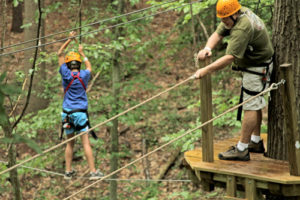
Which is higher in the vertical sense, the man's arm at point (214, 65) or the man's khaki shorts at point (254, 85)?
the man's arm at point (214, 65)

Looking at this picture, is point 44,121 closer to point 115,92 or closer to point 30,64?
point 115,92

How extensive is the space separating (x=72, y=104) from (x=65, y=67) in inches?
18.9

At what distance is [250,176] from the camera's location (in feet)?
11.5

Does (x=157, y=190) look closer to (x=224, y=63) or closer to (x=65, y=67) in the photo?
(x=65, y=67)

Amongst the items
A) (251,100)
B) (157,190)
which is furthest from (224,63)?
(157,190)

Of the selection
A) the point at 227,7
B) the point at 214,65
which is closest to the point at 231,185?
the point at 214,65

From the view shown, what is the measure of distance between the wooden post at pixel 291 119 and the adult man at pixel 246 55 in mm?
420

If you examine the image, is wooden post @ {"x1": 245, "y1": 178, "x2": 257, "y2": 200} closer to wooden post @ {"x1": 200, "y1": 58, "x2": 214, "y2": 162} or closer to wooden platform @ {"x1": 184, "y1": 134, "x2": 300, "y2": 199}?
wooden platform @ {"x1": 184, "y1": 134, "x2": 300, "y2": 199}

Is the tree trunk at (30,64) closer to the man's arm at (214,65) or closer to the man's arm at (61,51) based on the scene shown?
the man's arm at (61,51)

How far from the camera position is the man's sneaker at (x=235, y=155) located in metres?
3.99

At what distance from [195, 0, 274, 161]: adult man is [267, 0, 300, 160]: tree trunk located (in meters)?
0.16

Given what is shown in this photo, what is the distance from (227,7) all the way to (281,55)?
2.61ft

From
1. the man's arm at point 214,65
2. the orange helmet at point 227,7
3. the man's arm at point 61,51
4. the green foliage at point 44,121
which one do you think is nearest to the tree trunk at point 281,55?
the orange helmet at point 227,7

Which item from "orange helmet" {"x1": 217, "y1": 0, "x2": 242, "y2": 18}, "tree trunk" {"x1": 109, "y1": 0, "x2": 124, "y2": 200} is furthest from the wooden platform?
"tree trunk" {"x1": 109, "y1": 0, "x2": 124, "y2": 200}
